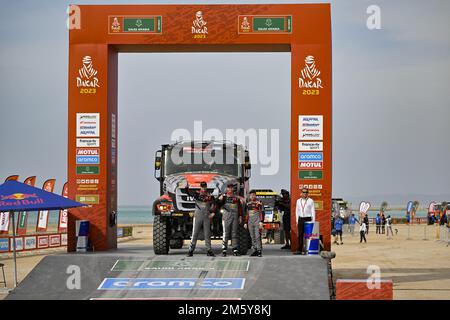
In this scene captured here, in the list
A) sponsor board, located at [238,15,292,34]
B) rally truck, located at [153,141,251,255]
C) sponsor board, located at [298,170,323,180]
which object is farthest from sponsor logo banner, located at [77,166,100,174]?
sponsor board, located at [298,170,323,180]

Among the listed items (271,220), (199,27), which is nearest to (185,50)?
(199,27)

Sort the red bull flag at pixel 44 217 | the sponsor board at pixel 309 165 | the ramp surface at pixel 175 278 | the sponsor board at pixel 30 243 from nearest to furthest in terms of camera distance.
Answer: the ramp surface at pixel 175 278, the sponsor board at pixel 309 165, the sponsor board at pixel 30 243, the red bull flag at pixel 44 217

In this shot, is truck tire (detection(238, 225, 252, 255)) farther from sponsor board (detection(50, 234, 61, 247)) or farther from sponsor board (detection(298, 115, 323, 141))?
sponsor board (detection(50, 234, 61, 247))

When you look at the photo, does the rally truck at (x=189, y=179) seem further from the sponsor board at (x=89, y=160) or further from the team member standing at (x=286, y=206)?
the sponsor board at (x=89, y=160)

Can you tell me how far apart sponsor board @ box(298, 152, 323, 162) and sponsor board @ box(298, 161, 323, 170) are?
75 millimetres

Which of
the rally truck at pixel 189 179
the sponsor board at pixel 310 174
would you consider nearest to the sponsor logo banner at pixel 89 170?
the rally truck at pixel 189 179

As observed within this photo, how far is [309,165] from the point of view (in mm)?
20078

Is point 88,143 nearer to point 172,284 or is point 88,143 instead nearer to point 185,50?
point 185,50

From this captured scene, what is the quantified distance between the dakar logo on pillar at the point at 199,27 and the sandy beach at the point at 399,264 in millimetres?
7856

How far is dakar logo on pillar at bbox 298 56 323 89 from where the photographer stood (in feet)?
65.5

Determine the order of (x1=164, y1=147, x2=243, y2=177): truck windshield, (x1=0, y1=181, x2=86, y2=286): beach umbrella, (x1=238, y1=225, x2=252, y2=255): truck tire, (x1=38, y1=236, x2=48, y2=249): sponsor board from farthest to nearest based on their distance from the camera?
(x1=38, y1=236, x2=48, y2=249): sponsor board → (x1=164, y1=147, x2=243, y2=177): truck windshield → (x1=238, y1=225, x2=252, y2=255): truck tire → (x1=0, y1=181, x2=86, y2=286): beach umbrella

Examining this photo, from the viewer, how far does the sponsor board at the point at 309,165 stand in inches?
789

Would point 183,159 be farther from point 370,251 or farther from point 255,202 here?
point 370,251
